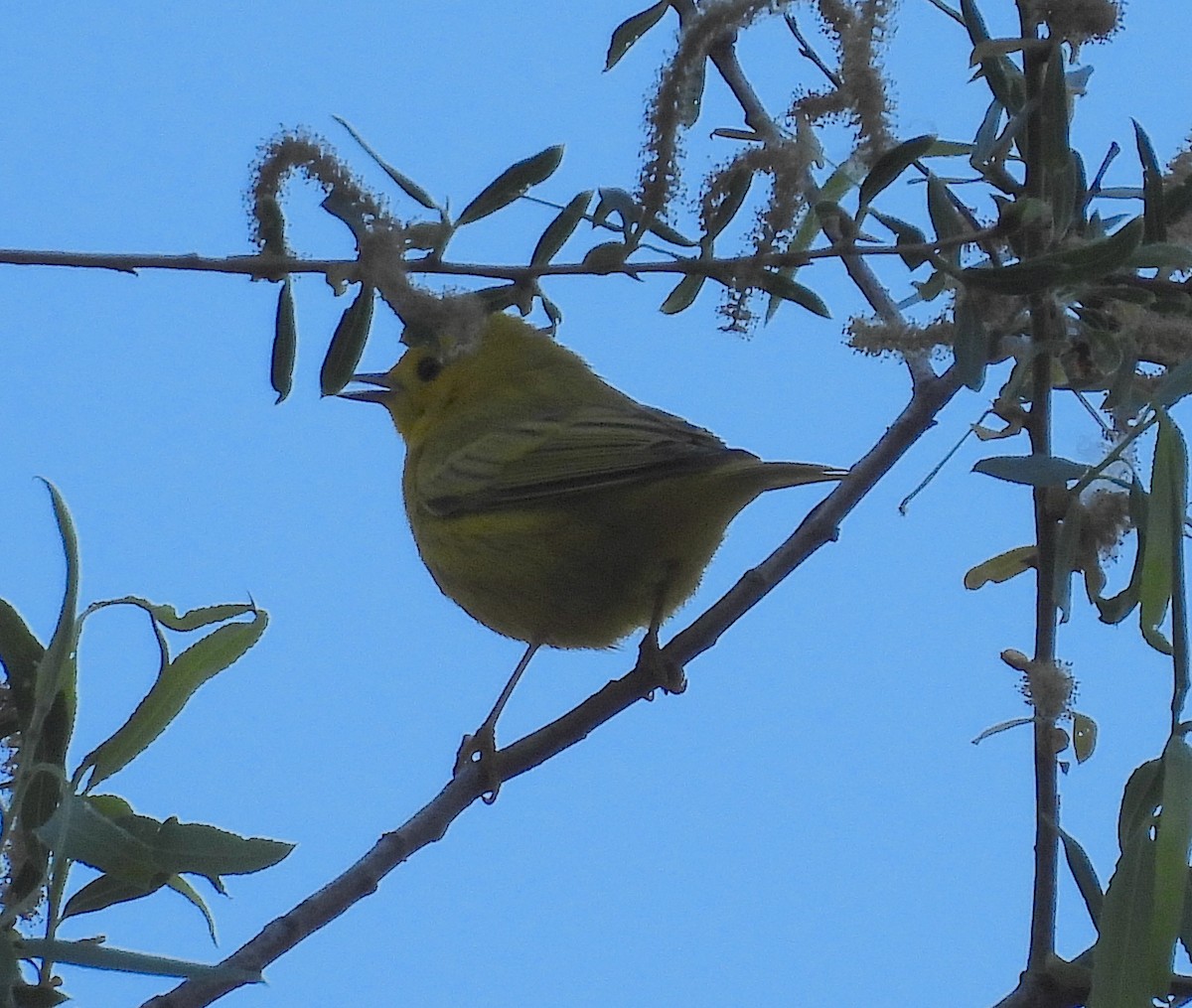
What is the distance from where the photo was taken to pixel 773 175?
1547 millimetres

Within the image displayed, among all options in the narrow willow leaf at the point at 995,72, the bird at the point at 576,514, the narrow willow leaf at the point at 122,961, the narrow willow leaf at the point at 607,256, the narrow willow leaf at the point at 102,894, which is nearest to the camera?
the narrow willow leaf at the point at 122,961

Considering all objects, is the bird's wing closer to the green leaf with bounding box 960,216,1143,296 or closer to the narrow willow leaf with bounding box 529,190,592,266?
the narrow willow leaf with bounding box 529,190,592,266

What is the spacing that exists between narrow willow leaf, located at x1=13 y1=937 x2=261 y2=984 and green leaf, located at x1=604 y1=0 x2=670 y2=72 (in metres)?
1.25

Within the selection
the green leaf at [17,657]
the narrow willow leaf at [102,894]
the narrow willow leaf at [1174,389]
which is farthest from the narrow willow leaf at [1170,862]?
the green leaf at [17,657]

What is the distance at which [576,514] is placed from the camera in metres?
2.90

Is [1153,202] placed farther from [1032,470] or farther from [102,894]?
[102,894]

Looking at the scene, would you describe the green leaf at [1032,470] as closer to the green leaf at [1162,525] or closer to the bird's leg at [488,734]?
the green leaf at [1162,525]

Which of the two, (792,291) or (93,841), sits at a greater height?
(792,291)

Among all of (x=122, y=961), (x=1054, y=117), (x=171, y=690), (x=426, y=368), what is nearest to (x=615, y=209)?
(x=1054, y=117)

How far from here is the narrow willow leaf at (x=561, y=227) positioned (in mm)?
1818

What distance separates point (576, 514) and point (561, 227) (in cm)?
112

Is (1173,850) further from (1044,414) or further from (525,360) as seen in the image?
(525,360)

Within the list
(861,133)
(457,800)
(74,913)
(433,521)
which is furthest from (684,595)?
(74,913)

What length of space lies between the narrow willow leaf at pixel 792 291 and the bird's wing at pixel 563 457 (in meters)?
0.81
